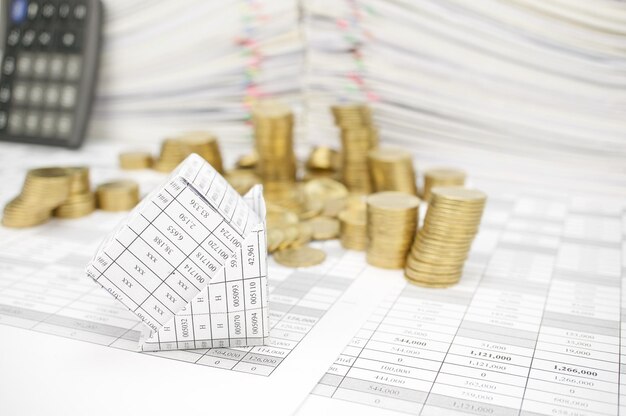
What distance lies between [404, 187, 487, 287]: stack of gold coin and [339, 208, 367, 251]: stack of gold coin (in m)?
0.11

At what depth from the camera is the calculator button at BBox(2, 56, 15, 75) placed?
4.60 ft

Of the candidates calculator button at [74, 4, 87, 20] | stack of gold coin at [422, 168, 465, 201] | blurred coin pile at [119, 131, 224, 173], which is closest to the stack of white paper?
calculator button at [74, 4, 87, 20]

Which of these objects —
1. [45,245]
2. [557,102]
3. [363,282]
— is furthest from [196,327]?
[557,102]

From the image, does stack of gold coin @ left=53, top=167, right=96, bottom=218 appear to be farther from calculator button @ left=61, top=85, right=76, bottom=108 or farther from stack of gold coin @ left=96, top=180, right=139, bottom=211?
calculator button @ left=61, top=85, right=76, bottom=108

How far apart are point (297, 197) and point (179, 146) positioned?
271 mm

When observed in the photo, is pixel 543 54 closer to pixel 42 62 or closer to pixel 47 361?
pixel 47 361

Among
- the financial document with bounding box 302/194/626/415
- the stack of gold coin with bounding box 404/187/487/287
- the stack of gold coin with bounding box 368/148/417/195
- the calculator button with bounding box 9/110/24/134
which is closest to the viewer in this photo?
the financial document with bounding box 302/194/626/415

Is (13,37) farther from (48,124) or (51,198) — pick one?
(51,198)

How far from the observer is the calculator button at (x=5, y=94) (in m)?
1.40

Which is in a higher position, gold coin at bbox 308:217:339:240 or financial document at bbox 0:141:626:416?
financial document at bbox 0:141:626:416

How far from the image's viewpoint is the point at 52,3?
1.39m

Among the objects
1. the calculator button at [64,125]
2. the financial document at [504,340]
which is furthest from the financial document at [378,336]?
the calculator button at [64,125]

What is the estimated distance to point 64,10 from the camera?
138 cm

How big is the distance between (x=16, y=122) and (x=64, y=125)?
11 centimetres
